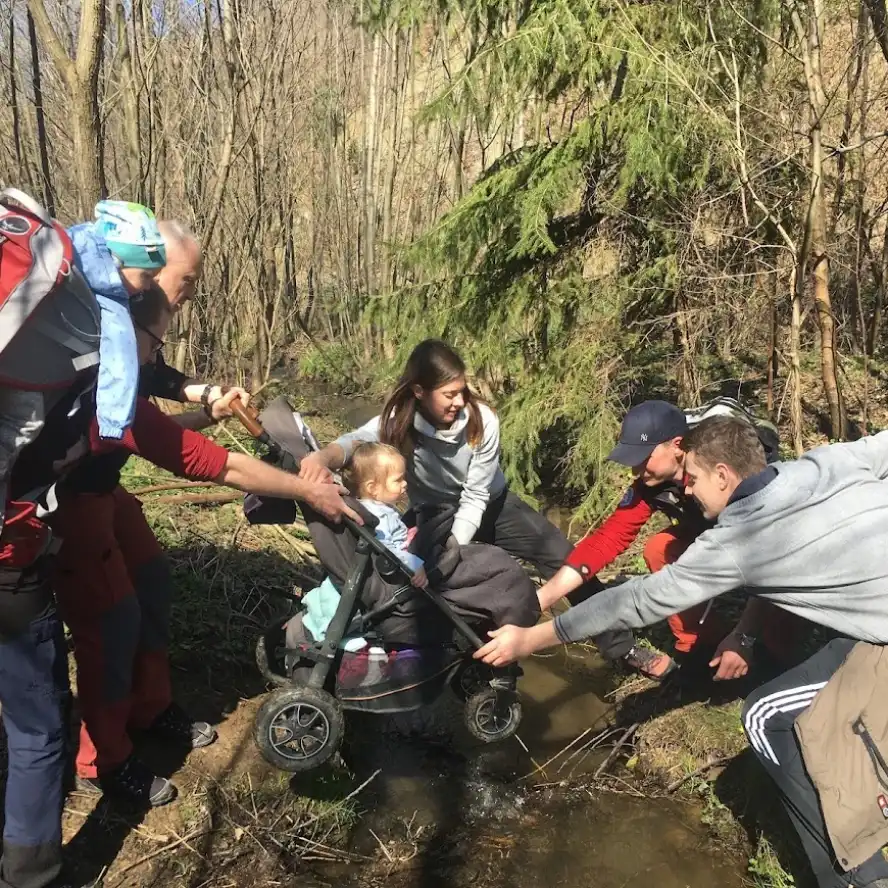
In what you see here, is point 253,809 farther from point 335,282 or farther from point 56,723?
point 335,282

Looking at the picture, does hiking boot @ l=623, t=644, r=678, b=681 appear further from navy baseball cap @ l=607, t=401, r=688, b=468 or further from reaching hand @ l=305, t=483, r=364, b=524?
reaching hand @ l=305, t=483, r=364, b=524

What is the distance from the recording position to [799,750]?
8.37 ft

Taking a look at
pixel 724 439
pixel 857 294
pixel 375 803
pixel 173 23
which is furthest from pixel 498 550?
pixel 173 23

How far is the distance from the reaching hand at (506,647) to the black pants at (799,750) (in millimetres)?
864

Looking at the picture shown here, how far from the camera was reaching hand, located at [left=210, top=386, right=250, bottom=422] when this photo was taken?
298cm

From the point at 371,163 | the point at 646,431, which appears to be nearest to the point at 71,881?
the point at 646,431

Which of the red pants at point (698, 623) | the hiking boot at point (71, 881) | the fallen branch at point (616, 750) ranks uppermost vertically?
the red pants at point (698, 623)

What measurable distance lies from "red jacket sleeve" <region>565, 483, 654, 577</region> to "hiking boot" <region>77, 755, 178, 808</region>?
6.57 ft

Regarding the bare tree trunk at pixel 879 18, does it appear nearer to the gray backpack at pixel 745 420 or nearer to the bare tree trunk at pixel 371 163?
the gray backpack at pixel 745 420

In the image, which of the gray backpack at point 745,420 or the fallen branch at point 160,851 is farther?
the gray backpack at point 745,420

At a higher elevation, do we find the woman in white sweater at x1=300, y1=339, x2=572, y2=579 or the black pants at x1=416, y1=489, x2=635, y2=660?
the woman in white sweater at x1=300, y1=339, x2=572, y2=579

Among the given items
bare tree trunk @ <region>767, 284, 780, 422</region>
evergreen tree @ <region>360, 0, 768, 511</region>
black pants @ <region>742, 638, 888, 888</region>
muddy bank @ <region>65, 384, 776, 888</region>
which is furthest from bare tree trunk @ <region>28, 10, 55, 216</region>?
black pants @ <region>742, 638, 888, 888</region>

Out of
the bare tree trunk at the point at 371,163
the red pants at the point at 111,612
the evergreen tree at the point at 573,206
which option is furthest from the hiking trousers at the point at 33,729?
the bare tree trunk at the point at 371,163

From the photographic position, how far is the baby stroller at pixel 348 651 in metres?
2.83
